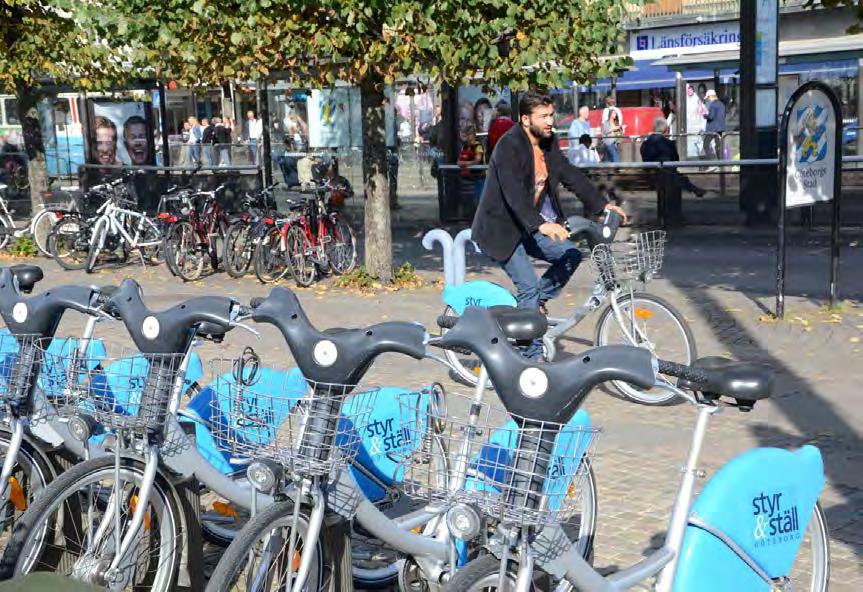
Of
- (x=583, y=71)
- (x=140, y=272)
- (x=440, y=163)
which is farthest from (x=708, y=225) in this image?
(x=140, y=272)

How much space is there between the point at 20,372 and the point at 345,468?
1341 mm

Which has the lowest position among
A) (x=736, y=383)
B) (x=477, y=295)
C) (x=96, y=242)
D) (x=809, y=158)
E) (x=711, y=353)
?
(x=711, y=353)

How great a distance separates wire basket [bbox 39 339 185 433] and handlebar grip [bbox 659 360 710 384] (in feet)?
5.10

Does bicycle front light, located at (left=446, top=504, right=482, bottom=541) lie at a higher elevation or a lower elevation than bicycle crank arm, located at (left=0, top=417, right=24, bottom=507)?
higher

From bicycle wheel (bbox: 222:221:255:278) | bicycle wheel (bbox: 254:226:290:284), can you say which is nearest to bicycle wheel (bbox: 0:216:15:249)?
bicycle wheel (bbox: 222:221:255:278)

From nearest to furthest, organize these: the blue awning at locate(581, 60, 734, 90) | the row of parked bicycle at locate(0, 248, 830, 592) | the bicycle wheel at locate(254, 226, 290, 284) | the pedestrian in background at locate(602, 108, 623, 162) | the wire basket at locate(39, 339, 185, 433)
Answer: the row of parked bicycle at locate(0, 248, 830, 592) < the wire basket at locate(39, 339, 185, 433) < the bicycle wheel at locate(254, 226, 290, 284) < the pedestrian in background at locate(602, 108, 623, 162) < the blue awning at locate(581, 60, 734, 90)

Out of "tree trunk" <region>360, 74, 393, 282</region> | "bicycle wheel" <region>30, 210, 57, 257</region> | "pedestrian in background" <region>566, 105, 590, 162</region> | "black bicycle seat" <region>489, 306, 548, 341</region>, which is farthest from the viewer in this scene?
"pedestrian in background" <region>566, 105, 590, 162</region>

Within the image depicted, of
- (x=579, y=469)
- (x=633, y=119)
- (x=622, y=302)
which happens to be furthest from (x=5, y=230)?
(x=633, y=119)

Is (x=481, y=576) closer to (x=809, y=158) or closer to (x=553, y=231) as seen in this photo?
(x=553, y=231)

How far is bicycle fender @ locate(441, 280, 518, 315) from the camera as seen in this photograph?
23.4 feet

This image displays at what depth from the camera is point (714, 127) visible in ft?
65.3

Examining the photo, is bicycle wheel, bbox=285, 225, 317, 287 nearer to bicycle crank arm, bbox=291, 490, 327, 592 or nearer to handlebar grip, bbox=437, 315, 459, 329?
handlebar grip, bbox=437, 315, 459, 329

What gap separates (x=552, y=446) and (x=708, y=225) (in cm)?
1262

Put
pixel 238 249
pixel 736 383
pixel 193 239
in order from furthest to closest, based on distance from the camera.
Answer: pixel 193 239 < pixel 238 249 < pixel 736 383
